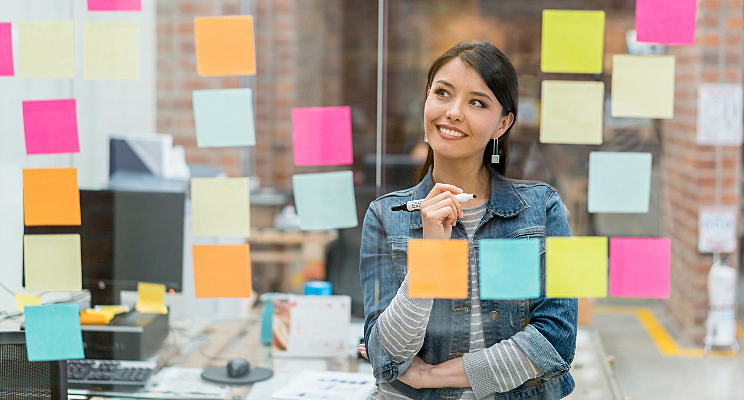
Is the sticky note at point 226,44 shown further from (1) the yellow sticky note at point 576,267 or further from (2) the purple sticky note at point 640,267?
(2) the purple sticky note at point 640,267

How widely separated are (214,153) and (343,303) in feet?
5.58

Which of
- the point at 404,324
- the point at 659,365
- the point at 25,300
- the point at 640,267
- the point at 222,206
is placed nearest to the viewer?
the point at 404,324

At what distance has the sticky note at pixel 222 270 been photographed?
5.44 feet

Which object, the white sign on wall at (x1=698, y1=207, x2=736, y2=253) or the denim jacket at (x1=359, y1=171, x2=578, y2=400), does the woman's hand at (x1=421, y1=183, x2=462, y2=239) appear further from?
the white sign on wall at (x1=698, y1=207, x2=736, y2=253)

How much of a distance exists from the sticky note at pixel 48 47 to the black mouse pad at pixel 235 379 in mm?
863

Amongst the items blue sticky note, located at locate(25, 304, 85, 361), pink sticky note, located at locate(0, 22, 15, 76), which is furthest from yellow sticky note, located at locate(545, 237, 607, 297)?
pink sticky note, located at locate(0, 22, 15, 76)

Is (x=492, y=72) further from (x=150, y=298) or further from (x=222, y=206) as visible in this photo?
(x=150, y=298)

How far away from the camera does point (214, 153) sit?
136 inches

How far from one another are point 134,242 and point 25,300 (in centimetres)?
35

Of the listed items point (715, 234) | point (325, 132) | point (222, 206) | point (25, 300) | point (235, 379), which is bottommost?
point (235, 379)

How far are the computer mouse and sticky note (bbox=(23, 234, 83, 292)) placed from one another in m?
0.45

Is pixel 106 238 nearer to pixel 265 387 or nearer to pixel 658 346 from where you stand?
pixel 265 387

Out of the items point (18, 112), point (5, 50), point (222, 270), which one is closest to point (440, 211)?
point (222, 270)

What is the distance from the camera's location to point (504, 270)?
4.16 ft
